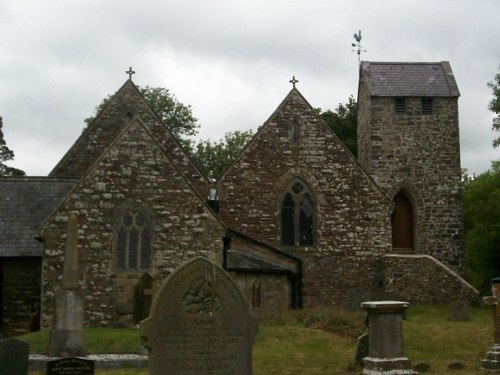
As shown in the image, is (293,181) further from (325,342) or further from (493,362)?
(493,362)

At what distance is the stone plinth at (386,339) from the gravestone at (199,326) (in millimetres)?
3544

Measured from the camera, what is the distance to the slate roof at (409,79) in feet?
111

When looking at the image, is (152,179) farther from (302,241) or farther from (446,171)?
(446,171)

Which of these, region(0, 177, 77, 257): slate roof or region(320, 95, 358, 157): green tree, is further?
region(320, 95, 358, 157): green tree

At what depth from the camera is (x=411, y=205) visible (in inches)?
1328

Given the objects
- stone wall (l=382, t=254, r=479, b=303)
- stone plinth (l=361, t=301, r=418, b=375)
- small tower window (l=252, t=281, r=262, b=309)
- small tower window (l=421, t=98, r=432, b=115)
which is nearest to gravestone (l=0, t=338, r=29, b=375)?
stone plinth (l=361, t=301, r=418, b=375)

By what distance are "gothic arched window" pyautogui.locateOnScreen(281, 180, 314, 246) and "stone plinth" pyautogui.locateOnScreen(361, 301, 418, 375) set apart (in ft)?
52.0

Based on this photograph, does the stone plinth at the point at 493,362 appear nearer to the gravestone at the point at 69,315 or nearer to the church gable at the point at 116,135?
the gravestone at the point at 69,315

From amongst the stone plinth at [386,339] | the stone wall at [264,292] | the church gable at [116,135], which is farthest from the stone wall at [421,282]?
the stone plinth at [386,339]

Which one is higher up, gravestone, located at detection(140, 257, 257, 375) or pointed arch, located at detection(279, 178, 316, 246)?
pointed arch, located at detection(279, 178, 316, 246)

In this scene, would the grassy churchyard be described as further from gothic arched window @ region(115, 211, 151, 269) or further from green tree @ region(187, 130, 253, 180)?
green tree @ region(187, 130, 253, 180)

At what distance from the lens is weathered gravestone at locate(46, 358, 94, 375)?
12531 mm

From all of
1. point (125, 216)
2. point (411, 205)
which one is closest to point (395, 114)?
point (411, 205)

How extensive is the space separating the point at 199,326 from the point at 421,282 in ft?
67.2
